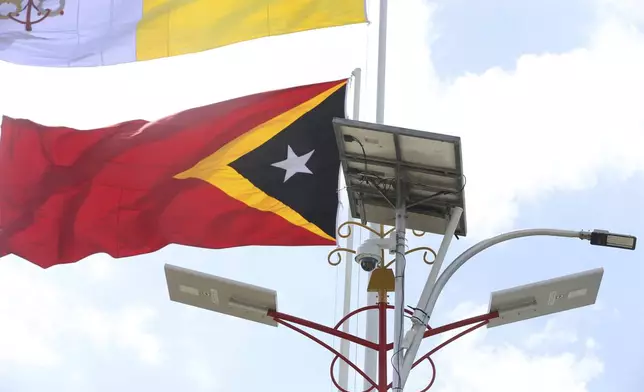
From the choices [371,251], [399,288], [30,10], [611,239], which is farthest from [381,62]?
[399,288]

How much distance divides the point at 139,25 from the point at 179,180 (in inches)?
118

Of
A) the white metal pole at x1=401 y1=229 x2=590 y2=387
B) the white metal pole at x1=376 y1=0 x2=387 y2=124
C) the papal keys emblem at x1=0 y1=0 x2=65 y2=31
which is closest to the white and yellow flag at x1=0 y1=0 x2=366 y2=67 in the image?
the papal keys emblem at x1=0 y1=0 x2=65 y2=31

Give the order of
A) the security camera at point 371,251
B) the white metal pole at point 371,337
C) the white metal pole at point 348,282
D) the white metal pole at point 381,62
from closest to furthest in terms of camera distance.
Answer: the security camera at point 371,251 → the white metal pole at point 371,337 → the white metal pole at point 348,282 → the white metal pole at point 381,62

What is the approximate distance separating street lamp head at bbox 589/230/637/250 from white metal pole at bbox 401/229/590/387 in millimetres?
82

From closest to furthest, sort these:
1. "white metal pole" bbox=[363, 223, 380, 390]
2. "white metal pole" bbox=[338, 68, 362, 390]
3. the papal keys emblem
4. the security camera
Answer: the security camera < "white metal pole" bbox=[363, 223, 380, 390] < "white metal pole" bbox=[338, 68, 362, 390] < the papal keys emblem

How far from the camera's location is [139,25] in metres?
16.0

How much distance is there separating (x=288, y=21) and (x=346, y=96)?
63.9 inches

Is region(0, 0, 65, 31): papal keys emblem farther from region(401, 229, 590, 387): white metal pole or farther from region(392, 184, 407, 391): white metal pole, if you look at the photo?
region(401, 229, 590, 387): white metal pole

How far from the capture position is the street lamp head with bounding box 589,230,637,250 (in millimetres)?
9367

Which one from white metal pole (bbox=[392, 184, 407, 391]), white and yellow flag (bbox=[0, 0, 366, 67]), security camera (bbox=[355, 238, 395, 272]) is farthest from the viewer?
white and yellow flag (bbox=[0, 0, 366, 67])

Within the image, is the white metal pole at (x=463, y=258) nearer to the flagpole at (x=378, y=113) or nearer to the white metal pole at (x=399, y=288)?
the white metal pole at (x=399, y=288)

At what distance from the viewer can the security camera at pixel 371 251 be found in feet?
32.3

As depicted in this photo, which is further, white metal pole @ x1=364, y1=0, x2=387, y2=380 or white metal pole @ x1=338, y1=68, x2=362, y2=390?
white metal pole @ x1=338, y1=68, x2=362, y2=390

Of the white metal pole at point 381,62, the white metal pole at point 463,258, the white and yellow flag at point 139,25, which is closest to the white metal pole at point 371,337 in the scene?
the white metal pole at point 381,62
